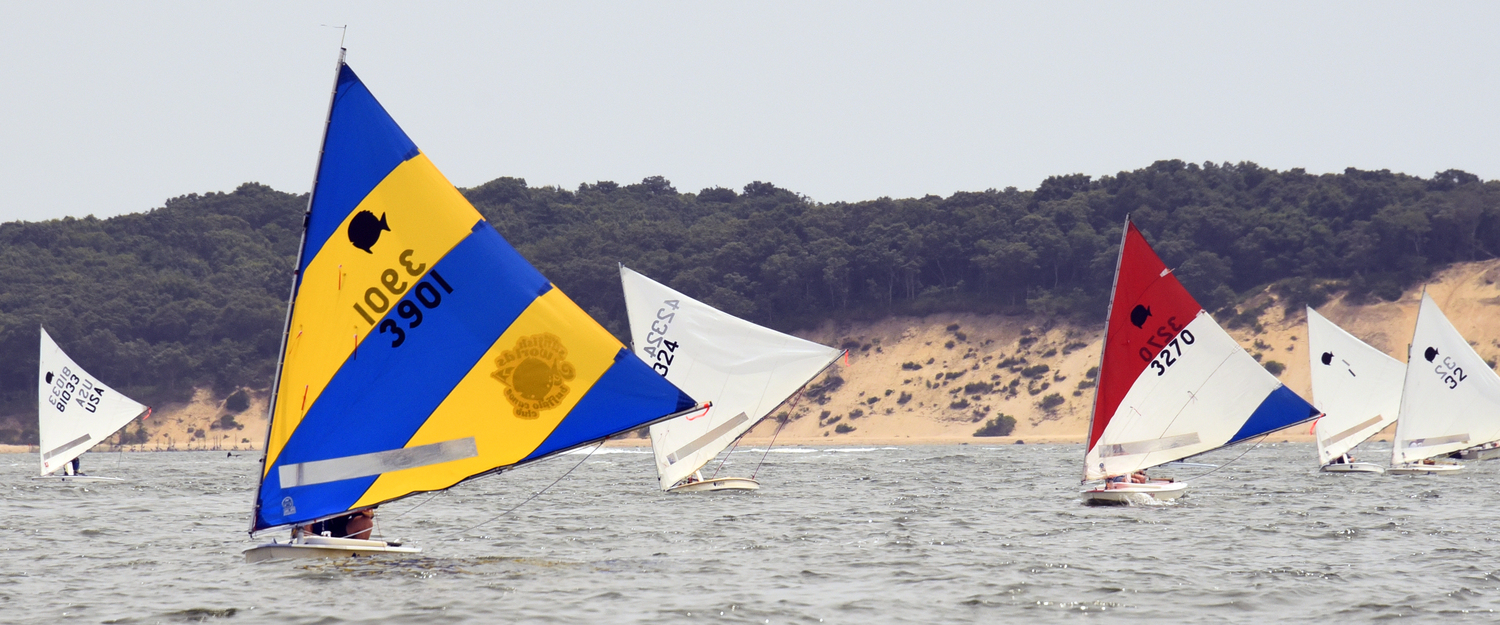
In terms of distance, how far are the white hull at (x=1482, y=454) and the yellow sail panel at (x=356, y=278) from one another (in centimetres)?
4769

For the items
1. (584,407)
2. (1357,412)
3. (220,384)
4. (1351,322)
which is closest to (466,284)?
(584,407)

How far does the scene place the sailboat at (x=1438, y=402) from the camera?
44.3 m

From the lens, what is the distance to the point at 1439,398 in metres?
44.7

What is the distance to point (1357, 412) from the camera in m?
45.3

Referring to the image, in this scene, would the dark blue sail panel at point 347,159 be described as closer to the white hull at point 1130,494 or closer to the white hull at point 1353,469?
the white hull at point 1130,494

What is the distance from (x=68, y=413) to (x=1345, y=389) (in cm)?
4405

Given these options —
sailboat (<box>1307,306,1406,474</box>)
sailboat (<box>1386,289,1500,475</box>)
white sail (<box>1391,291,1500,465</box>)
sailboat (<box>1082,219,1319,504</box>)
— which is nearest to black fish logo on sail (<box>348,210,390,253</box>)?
sailboat (<box>1082,219,1319,504</box>)

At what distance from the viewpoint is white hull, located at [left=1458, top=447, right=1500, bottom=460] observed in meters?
53.5

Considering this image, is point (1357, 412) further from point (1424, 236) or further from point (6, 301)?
point (6, 301)

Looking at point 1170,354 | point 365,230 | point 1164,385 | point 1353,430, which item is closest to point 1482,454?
point 1353,430

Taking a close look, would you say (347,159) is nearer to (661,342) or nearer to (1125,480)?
(661,342)

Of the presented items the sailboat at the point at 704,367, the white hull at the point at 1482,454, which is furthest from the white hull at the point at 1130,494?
the white hull at the point at 1482,454

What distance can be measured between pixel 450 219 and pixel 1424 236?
106 metres

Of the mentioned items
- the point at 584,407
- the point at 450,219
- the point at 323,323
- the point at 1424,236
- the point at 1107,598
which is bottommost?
the point at 1107,598
